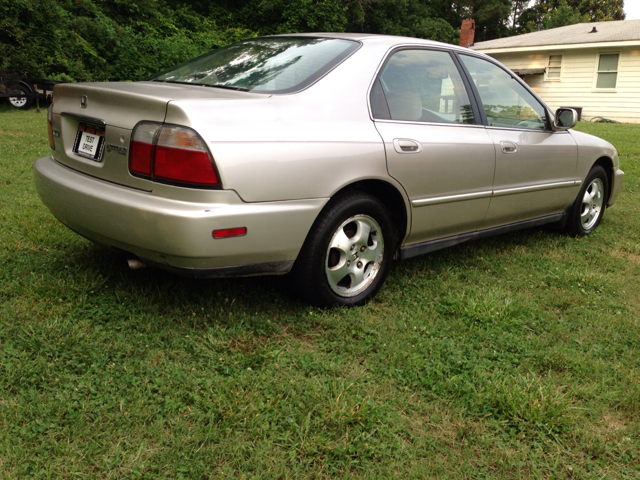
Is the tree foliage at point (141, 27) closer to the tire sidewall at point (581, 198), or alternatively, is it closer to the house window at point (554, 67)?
the house window at point (554, 67)

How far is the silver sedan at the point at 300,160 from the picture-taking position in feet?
8.36

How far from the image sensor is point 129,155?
2.66 meters

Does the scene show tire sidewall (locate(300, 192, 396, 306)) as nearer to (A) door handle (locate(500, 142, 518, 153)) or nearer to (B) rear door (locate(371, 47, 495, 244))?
(B) rear door (locate(371, 47, 495, 244))

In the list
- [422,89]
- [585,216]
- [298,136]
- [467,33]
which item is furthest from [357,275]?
[467,33]

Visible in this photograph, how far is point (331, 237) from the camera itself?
120 inches

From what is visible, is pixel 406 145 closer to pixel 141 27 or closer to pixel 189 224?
pixel 189 224

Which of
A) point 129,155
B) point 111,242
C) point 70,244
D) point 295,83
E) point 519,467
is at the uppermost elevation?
point 295,83

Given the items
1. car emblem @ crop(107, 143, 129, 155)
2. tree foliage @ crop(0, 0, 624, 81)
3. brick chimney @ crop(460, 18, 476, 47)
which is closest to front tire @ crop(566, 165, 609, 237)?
car emblem @ crop(107, 143, 129, 155)

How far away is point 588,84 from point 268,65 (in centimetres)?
2069

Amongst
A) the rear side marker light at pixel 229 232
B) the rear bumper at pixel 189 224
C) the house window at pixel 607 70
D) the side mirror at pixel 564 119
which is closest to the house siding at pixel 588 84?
the house window at pixel 607 70

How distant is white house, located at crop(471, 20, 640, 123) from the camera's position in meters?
19.7

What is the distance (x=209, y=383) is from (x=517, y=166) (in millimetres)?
2758

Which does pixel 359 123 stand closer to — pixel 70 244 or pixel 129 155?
pixel 129 155

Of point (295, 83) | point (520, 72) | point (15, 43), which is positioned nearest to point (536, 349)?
point (295, 83)
